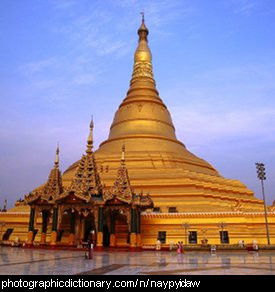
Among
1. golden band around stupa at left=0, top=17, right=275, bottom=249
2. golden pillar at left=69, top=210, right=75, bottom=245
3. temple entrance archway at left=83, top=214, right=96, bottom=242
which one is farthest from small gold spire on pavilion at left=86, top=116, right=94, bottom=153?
temple entrance archway at left=83, top=214, right=96, bottom=242

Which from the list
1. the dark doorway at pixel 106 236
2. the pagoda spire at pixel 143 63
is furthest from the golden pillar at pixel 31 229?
the pagoda spire at pixel 143 63

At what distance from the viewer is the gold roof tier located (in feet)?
92.4

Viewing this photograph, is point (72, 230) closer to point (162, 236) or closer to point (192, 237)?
point (162, 236)

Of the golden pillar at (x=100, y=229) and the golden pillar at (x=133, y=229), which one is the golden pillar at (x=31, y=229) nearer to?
the golden pillar at (x=100, y=229)

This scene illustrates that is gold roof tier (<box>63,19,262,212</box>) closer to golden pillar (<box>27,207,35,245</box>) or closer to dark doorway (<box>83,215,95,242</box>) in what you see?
dark doorway (<box>83,215,95,242</box>)

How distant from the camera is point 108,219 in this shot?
916 inches

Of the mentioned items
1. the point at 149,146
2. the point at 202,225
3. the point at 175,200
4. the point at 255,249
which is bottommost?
the point at 255,249

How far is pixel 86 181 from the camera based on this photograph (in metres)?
22.7

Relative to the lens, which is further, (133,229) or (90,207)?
(90,207)

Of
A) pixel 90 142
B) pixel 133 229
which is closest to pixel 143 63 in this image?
pixel 90 142

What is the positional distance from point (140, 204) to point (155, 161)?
39.6ft
